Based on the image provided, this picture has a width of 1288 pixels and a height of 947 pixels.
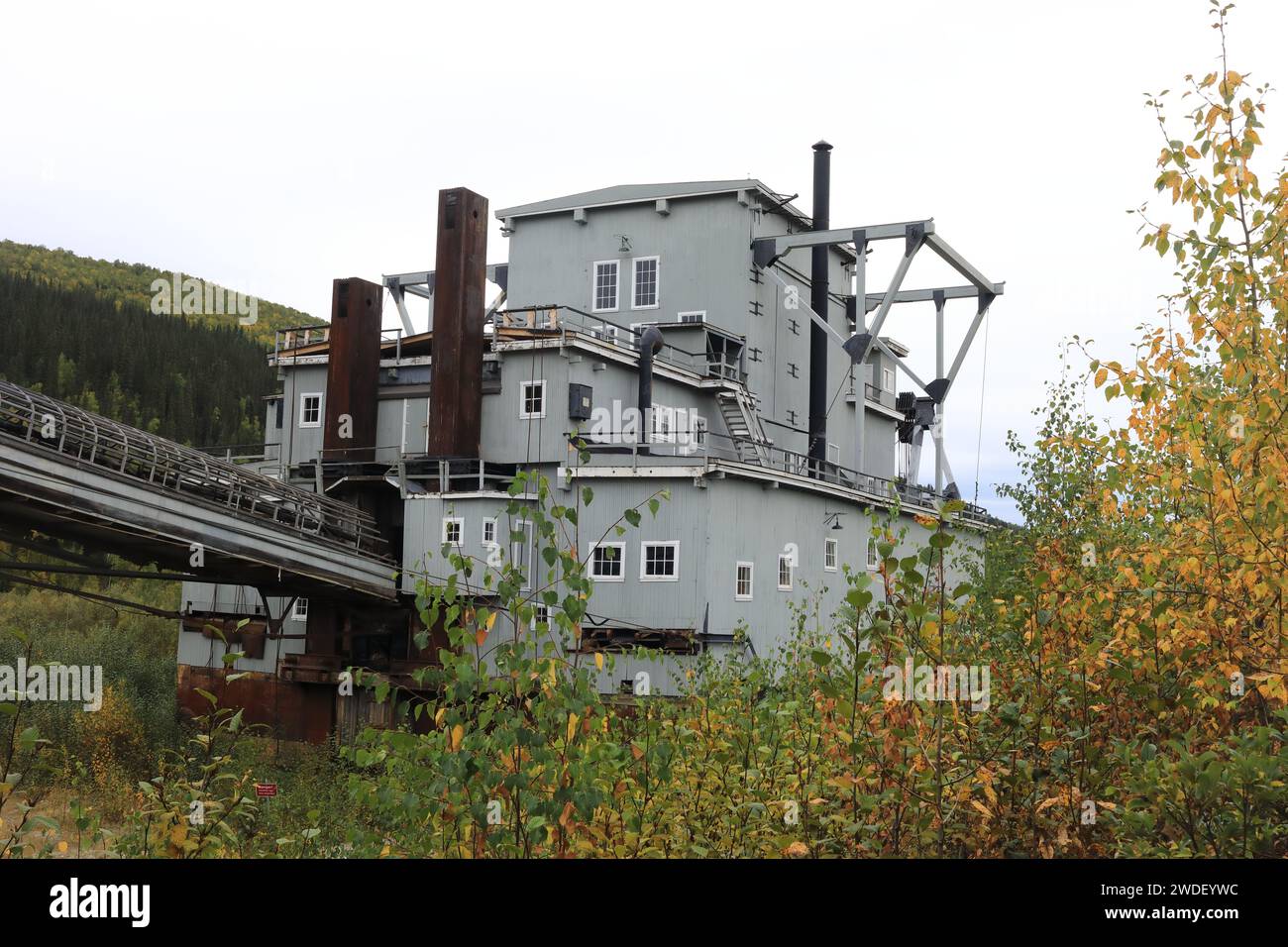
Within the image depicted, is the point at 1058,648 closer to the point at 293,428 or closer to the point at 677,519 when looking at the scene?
the point at 677,519

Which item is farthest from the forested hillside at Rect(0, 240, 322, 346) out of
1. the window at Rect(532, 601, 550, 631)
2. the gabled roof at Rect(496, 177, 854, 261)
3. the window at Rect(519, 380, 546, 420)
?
the window at Rect(532, 601, 550, 631)

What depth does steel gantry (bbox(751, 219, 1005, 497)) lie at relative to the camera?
36.1 m

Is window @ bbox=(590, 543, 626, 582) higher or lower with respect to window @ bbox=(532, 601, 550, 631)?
higher

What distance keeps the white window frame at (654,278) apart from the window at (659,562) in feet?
41.8

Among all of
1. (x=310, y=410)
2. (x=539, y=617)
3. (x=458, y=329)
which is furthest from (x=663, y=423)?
(x=539, y=617)

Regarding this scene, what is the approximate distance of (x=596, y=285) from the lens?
39875mm

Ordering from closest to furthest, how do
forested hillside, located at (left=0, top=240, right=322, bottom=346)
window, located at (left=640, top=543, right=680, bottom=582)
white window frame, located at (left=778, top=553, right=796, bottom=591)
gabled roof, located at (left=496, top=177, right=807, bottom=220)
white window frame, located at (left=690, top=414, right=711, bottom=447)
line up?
window, located at (left=640, top=543, right=680, bottom=582) → white window frame, located at (left=778, top=553, right=796, bottom=591) → white window frame, located at (left=690, top=414, right=711, bottom=447) → gabled roof, located at (left=496, top=177, right=807, bottom=220) → forested hillside, located at (left=0, top=240, right=322, bottom=346)

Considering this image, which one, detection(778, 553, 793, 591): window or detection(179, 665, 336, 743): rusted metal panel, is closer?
detection(179, 665, 336, 743): rusted metal panel

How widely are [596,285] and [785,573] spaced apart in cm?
1341

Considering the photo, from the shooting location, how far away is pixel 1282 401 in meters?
6.82

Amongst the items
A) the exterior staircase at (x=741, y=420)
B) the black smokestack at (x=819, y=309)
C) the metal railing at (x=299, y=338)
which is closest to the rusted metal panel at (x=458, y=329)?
the metal railing at (x=299, y=338)

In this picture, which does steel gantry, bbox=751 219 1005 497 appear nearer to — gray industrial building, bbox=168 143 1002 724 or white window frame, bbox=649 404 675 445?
gray industrial building, bbox=168 143 1002 724

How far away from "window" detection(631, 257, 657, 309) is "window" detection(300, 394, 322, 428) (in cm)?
1101

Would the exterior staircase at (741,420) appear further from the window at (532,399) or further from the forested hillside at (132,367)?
the forested hillside at (132,367)
